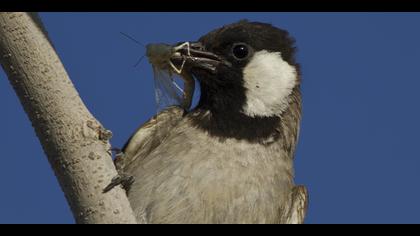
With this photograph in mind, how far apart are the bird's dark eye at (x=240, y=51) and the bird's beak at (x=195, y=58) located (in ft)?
0.39

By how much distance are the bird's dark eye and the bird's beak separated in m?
0.12

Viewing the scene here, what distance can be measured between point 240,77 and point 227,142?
710 mm

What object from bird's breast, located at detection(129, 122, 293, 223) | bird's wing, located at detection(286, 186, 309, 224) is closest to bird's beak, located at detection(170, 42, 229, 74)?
bird's breast, located at detection(129, 122, 293, 223)

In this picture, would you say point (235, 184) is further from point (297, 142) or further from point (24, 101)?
point (24, 101)

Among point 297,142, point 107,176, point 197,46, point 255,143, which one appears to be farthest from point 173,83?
point 107,176

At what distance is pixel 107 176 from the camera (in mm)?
3338

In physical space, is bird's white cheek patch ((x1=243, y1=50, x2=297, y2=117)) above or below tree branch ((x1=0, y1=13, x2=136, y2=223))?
above

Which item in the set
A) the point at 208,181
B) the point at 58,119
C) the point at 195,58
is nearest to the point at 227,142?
the point at 208,181

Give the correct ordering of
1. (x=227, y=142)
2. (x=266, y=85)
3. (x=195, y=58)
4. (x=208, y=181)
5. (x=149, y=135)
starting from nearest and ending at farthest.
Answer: (x=208, y=181)
(x=227, y=142)
(x=149, y=135)
(x=195, y=58)
(x=266, y=85)

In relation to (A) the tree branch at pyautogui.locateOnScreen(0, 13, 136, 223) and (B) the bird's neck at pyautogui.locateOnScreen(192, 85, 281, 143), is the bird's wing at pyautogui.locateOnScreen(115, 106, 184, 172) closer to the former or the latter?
(B) the bird's neck at pyautogui.locateOnScreen(192, 85, 281, 143)

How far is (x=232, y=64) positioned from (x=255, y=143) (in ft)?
2.55

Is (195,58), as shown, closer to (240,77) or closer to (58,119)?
(240,77)

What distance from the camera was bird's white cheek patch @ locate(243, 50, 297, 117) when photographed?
5727 mm

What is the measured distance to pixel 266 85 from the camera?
19.1ft
